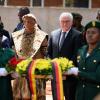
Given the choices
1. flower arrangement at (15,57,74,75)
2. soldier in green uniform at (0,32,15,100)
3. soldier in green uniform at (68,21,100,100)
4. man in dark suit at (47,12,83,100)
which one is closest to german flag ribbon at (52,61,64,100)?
flower arrangement at (15,57,74,75)

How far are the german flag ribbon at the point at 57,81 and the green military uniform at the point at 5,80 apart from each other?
0.64 m

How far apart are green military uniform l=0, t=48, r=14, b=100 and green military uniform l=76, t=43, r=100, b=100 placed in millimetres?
1052

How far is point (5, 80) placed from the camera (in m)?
7.48

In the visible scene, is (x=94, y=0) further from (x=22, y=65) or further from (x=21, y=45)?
(x=22, y=65)

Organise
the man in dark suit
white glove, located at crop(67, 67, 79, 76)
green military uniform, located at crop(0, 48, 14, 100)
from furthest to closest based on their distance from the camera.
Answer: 1. the man in dark suit
2. green military uniform, located at crop(0, 48, 14, 100)
3. white glove, located at crop(67, 67, 79, 76)

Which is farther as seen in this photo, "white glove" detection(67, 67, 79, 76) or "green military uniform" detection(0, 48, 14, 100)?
"green military uniform" detection(0, 48, 14, 100)

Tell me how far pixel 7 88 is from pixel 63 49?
6.50ft

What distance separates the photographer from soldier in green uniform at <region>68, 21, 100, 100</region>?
6.88m

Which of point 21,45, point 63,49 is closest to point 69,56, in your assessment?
point 63,49

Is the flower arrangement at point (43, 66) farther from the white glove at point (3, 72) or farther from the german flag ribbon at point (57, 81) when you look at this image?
the white glove at point (3, 72)

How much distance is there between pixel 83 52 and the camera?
23.4 feet

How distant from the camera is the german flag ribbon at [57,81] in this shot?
286 inches

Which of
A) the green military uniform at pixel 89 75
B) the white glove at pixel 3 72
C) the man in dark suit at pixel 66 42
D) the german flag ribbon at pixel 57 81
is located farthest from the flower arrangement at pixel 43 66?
the man in dark suit at pixel 66 42

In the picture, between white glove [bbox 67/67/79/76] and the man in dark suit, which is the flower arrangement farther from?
the man in dark suit
